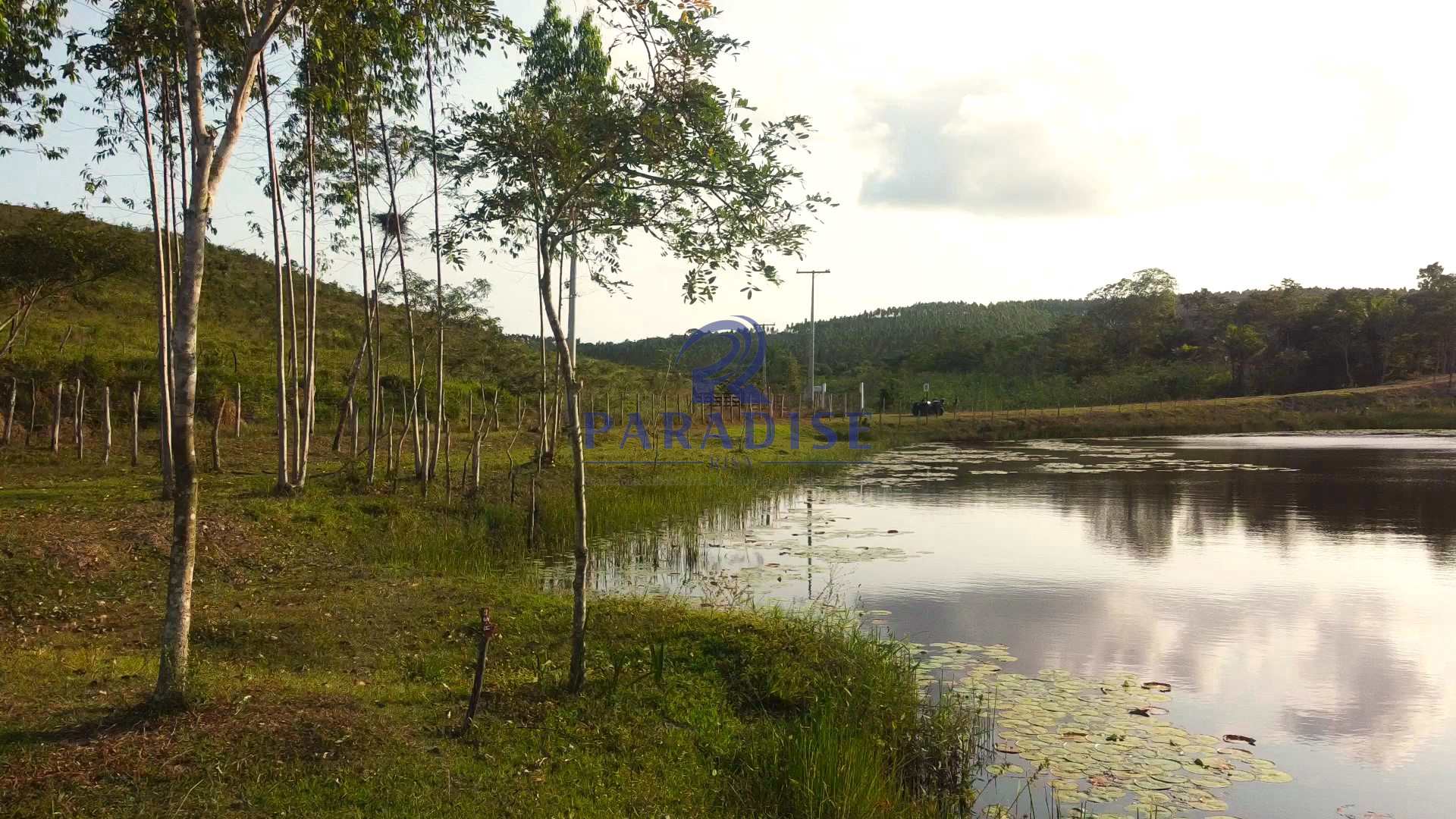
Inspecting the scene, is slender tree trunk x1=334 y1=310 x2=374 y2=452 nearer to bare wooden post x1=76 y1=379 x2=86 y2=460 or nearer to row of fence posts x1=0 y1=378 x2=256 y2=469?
row of fence posts x1=0 y1=378 x2=256 y2=469

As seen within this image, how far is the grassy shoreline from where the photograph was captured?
15.3 ft

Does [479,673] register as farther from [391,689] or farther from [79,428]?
[79,428]

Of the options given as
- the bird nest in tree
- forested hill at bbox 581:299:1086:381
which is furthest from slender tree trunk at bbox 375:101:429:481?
forested hill at bbox 581:299:1086:381

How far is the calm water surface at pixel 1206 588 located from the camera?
701cm

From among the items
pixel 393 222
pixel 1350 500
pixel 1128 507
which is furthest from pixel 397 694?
pixel 1350 500

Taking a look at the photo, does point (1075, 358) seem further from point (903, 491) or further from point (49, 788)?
point (49, 788)

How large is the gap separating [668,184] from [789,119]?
3.25 ft

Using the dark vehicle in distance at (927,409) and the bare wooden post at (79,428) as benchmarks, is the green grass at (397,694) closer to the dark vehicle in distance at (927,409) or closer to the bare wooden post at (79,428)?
the bare wooden post at (79,428)

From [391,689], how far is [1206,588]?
A: 10136 millimetres

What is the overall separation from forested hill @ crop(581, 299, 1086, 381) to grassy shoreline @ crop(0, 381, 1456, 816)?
55.0 meters

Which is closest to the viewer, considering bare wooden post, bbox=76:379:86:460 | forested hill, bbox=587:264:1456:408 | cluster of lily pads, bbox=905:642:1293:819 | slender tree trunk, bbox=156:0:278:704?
slender tree trunk, bbox=156:0:278:704

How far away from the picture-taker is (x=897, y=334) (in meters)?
103

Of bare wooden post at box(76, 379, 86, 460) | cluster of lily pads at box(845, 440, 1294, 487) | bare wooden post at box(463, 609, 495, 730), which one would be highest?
bare wooden post at box(76, 379, 86, 460)

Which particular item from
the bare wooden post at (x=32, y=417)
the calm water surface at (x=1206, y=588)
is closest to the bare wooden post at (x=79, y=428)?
the bare wooden post at (x=32, y=417)
